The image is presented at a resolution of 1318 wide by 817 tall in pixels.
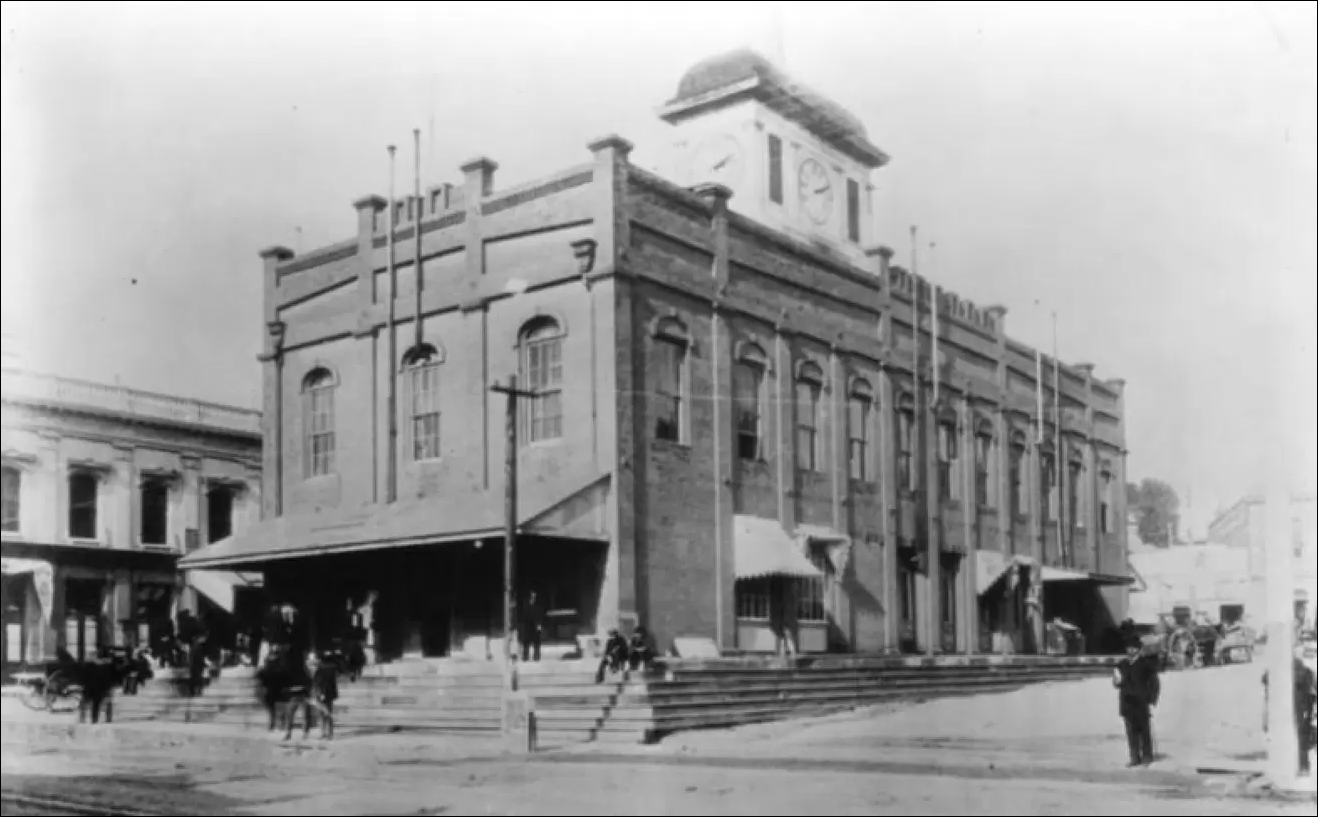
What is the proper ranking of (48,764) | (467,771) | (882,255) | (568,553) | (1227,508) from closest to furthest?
(1227,508)
(467,771)
(48,764)
(568,553)
(882,255)

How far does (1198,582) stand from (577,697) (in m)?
8.77

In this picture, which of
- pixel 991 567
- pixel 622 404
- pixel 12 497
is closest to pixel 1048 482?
pixel 991 567

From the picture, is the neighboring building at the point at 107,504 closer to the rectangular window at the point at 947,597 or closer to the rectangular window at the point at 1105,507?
the rectangular window at the point at 947,597

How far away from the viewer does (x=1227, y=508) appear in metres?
14.4

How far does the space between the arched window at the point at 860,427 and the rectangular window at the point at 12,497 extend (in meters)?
14.8

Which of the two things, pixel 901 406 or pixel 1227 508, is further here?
pixel 901 406

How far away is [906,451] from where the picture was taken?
29797 mm

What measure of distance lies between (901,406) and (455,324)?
32.1ft

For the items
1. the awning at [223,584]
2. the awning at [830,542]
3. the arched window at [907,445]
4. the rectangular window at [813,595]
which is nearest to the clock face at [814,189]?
the arched window at [907,445]

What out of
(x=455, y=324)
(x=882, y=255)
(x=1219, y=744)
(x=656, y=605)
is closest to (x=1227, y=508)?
(x=1219, y=744)

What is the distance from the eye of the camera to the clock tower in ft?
80.9

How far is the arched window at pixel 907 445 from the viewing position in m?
29.5

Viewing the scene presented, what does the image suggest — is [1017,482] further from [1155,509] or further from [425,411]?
[425,411]

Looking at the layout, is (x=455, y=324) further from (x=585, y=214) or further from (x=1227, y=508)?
(x=1227, y=508)
